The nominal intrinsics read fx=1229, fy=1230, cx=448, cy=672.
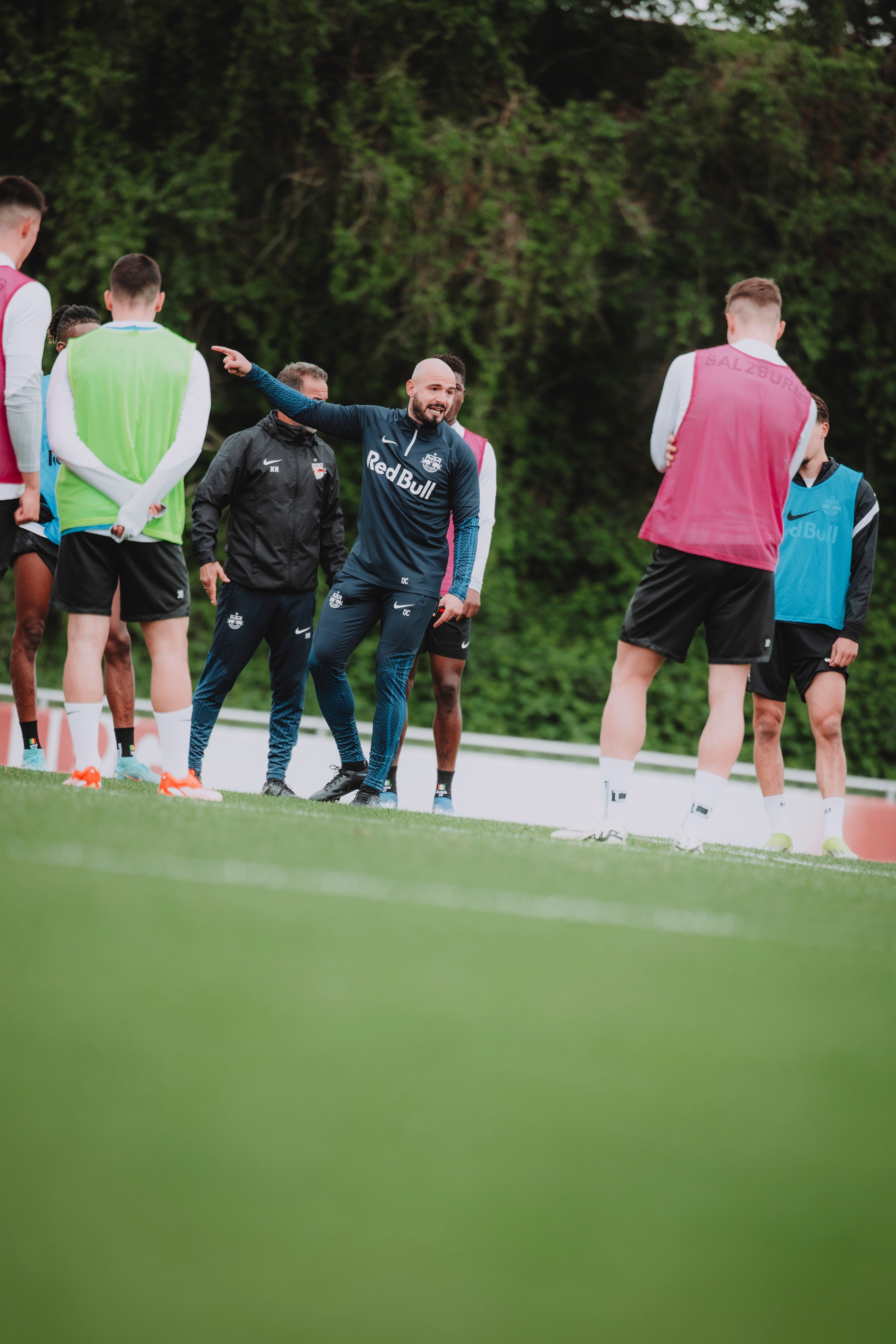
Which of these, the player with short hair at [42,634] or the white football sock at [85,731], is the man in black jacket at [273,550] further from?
the white football sock at [85,731]

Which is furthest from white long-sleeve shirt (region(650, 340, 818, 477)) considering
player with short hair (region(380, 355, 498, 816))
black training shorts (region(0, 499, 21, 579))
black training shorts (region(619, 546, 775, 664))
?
black training shorts (region(0, 499, 21, 579))

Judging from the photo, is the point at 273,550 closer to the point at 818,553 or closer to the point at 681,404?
the point at 681,404

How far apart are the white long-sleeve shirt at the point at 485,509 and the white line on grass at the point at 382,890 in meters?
4.10

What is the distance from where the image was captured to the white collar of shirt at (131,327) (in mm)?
5031

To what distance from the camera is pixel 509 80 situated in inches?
570

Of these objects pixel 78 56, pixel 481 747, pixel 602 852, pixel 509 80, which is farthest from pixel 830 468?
pixel 78 56

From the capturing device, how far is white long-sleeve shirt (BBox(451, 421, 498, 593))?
22.8 ft

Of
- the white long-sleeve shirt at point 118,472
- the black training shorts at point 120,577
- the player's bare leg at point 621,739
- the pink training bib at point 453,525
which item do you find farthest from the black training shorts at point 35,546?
the player's bare leg at point 621,739

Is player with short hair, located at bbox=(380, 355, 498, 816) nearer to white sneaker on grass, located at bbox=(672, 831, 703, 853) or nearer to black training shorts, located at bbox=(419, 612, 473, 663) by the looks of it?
black training shorts, located at bbox=(419, 612, 473, 663)

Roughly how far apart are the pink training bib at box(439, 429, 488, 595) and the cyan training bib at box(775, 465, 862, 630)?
1735mm

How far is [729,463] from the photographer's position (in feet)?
16.1

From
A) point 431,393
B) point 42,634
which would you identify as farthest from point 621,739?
point 42,634

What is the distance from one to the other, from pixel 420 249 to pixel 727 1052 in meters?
13.4

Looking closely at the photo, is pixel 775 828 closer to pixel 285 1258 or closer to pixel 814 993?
pixel 814 993
